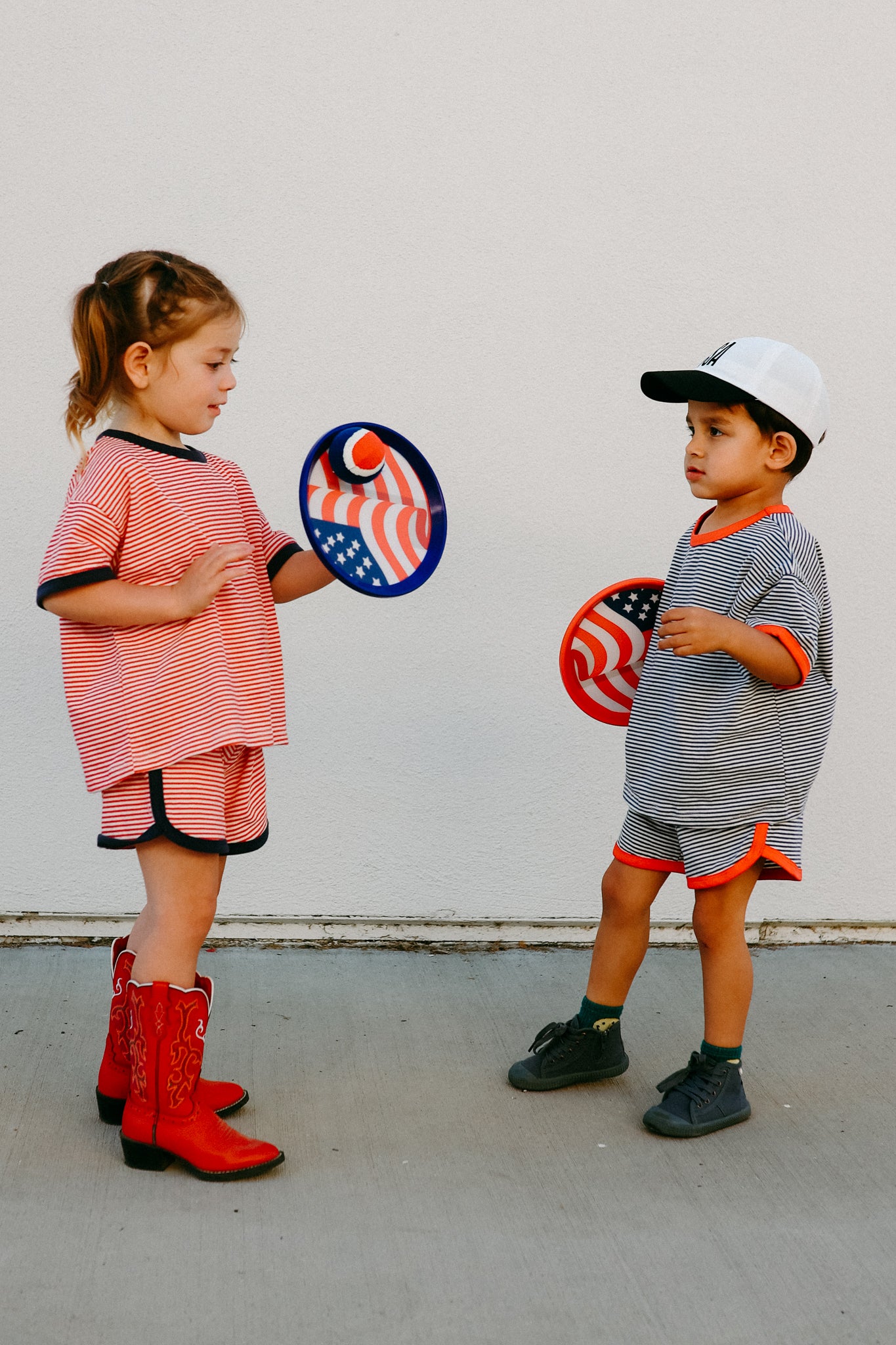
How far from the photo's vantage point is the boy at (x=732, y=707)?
6.94 feet

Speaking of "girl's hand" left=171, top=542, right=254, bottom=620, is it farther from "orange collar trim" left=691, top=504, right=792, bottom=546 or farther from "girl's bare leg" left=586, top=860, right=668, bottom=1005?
"girl's bare leg" left=586, top=860, right=668, bottom=1005

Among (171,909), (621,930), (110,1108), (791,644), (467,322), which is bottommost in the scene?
(110,1108)

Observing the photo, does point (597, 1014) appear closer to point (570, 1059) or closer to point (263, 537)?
point (570, 1059)

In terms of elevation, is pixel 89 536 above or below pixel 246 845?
above

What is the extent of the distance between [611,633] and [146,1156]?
1.22 meters

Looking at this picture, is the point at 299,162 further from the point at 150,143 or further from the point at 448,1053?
the point at 448,1053

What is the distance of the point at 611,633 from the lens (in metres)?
2.33

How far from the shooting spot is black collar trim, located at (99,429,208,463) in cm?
199

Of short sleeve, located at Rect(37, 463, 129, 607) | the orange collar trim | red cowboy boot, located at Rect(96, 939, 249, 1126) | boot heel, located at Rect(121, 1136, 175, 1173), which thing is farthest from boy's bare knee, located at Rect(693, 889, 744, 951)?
short sleeve, located at Rect(37, 463, 129, 607)

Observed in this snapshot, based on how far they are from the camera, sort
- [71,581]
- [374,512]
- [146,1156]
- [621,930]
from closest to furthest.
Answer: [71,581]
[146,1156]
[374,512]
[621,930]

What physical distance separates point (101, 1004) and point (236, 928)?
0.46 m

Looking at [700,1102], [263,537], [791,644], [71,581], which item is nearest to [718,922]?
[700,1102]

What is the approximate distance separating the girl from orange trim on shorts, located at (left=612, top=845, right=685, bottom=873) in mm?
707

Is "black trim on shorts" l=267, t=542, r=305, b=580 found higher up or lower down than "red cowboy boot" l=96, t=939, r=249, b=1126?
higher up
